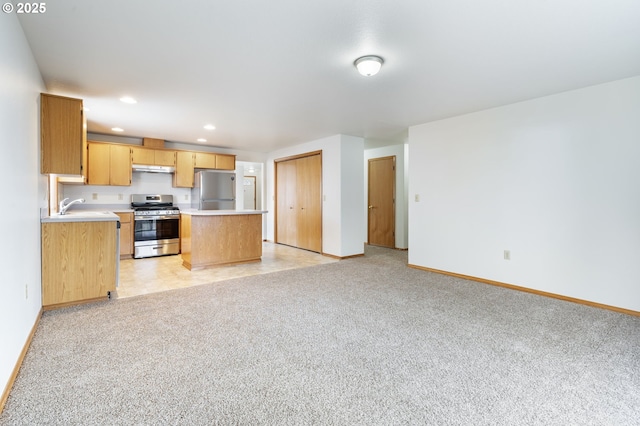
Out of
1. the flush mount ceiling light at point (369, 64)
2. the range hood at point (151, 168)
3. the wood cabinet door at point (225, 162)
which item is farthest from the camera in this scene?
the wood cabinet door at point (225, 162)

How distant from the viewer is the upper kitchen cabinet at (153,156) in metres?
5.46

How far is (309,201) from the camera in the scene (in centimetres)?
611

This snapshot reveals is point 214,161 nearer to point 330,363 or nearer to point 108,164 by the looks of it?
point 108,164

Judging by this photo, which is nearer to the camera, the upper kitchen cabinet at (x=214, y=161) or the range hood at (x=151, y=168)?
the range hood at (x=151, y=168)

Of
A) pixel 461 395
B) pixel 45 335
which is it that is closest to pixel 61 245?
pixel 45 335

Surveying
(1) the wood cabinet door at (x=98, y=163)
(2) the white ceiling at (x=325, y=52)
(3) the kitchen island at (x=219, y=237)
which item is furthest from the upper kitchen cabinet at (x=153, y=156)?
(3) the kitchen island at (x=219, y=237)

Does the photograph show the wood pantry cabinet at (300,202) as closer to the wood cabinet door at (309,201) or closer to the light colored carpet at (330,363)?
the wood cabinet door at (309,201)

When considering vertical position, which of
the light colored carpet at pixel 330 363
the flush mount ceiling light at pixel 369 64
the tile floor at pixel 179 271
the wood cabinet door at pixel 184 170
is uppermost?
the flush mount ceiling light at pixel 369 64

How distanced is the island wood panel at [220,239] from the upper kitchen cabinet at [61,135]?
5.59 feet

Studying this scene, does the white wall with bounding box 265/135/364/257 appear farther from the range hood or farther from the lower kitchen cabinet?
the lower kitchen cabinet

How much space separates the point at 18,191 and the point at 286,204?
505cm

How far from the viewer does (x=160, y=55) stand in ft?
8.13

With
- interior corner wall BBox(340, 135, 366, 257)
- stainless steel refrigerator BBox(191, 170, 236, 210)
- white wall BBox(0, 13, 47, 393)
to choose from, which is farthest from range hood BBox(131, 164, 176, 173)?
interior corner wall BBox(340, 135, 366, 257)

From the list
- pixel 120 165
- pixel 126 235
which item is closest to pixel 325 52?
pixel 120 165
